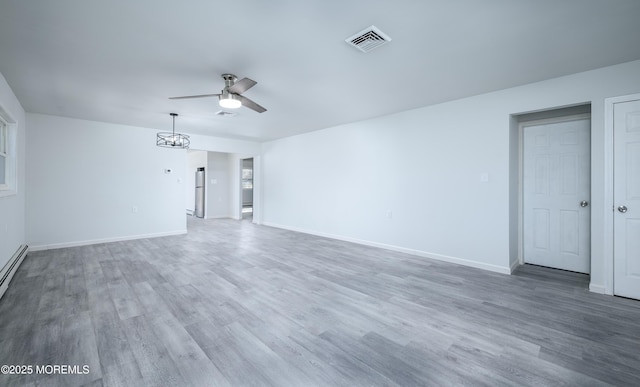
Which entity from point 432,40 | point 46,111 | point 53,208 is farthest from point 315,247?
point 46,111

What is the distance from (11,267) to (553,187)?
758 centimetres

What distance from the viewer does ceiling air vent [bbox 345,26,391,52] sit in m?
2.28

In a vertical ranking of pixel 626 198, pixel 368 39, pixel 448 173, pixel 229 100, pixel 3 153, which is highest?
pixel 368 39

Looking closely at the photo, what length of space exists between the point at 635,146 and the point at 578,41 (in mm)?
1388

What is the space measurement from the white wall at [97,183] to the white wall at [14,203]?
10.2 inches

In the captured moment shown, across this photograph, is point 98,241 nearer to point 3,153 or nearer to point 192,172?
point 3,153

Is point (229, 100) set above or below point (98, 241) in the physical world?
above

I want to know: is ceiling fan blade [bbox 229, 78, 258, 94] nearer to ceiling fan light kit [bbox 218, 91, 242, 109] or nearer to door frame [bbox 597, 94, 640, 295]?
ceiling fan light kit [bbox 218, 91, 242, 109]

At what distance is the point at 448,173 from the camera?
4.21 m

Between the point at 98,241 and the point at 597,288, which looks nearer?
the point at 597,288

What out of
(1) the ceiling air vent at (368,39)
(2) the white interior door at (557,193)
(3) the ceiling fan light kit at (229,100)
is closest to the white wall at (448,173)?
(2) the white interior door at (557,193)

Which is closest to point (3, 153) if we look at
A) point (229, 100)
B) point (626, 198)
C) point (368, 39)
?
point (229, 100)

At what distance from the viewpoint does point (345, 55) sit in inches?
107

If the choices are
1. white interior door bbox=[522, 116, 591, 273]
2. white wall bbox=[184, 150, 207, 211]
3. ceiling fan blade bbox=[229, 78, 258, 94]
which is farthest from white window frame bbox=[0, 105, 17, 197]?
white interior door bbox=[522, 116, 591, 273]
